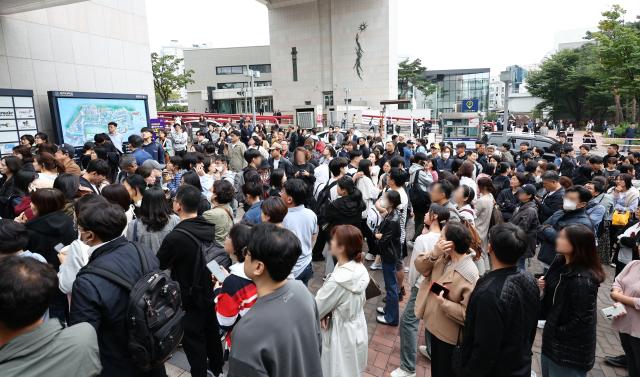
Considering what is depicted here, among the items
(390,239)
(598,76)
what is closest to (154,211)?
(390,239)

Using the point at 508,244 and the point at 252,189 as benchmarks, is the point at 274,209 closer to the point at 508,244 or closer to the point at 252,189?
the point at 252,189

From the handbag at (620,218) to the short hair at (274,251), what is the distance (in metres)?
6.29

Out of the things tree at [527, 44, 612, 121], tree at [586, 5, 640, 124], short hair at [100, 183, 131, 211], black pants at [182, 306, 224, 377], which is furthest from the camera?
tree at [527, 44, 612, 121]

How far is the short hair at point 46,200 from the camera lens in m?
3.13

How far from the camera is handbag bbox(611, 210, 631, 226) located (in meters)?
5.77

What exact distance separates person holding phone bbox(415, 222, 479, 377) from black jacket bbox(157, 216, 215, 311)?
175 centimetres

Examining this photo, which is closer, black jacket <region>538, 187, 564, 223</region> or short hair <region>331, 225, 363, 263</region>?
short hair <region>331, 225, 363, 263</region>

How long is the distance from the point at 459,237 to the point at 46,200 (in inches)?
135

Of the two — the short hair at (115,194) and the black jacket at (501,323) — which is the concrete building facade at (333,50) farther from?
the black jacket at (501,323)

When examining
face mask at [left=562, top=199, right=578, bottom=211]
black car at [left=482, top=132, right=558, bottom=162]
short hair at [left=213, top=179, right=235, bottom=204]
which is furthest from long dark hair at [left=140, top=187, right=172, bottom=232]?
black car at [left=482, top=132, right=558, bottom=162]

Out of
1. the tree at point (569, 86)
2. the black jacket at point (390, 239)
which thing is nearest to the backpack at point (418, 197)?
the black jacket at point (390, 239)

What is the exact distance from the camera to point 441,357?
9.05 feet

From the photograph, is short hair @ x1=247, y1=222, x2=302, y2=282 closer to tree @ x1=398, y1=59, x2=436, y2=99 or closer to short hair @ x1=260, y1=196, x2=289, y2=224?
short hair @ x1=260, y1=196, x2=289, y2=224

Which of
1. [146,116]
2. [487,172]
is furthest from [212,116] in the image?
[487,172]
